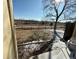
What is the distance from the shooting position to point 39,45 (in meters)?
1.25

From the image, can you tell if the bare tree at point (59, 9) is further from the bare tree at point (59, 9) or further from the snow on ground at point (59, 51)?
the snow on ground at point (59, 51)

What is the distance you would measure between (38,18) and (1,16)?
0.96 feet

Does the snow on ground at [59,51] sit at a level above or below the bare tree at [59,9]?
below

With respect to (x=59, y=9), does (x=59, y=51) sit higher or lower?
lower

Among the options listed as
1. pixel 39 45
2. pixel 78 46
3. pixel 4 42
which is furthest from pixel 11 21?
pixel 78 46

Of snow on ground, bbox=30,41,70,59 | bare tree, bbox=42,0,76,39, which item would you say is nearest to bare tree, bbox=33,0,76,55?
bare tree, bbox=42,0,76,39

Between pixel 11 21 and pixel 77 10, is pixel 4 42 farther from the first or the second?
pixel 77 10

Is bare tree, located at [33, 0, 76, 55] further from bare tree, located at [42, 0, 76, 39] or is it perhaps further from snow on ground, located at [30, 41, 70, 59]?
snow on ground, located at [30, 41, 70, 59]

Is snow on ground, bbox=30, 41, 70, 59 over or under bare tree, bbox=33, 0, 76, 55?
under

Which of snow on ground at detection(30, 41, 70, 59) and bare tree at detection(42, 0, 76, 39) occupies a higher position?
bare tree at detection(42, 0, 76, 39)

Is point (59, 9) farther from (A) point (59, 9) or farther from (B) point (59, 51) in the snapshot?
(B) point (59, 51)

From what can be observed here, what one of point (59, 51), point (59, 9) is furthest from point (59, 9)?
point (59, 51)

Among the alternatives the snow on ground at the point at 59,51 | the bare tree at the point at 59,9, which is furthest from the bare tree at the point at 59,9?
the snow on ground at the point at 59,51

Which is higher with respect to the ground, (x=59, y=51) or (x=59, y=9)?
(x=59, y=9)
